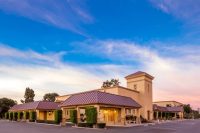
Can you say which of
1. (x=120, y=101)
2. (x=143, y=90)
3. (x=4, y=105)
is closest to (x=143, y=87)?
(x=143, y=90)

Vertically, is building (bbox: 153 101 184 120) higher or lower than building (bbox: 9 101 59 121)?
lower

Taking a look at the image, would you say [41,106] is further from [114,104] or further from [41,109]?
[114,104]

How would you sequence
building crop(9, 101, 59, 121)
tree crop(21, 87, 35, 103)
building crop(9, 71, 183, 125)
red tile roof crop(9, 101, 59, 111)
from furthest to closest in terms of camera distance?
tree crop(21, 87, 35, 103)
red tile roof crop(9, 101, 59, 111)
building crop(9, 101, 59, 121)
building crop(9, 71, 183, 125)

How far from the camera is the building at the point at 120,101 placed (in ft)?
132

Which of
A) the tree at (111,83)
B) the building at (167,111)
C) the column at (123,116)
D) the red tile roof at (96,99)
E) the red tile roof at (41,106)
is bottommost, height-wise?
the building at (167,111)

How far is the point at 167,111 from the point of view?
88125 millimetres

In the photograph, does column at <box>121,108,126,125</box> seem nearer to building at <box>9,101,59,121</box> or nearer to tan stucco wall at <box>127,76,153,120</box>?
tan stucco wall at <box>127,76,153,120</box>

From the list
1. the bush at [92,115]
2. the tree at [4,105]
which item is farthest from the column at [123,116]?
the tree at [4,105]

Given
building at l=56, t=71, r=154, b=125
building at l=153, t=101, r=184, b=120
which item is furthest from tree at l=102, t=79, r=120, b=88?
building at l=56, t=71, r=154, b=125

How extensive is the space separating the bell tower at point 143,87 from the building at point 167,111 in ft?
30.1

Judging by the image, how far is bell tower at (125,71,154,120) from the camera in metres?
59.0

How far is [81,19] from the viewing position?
90.7ft

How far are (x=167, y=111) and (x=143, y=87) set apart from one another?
108 ft

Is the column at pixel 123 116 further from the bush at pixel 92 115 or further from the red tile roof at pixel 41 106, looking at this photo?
the red tile roof at pixel 41 106
